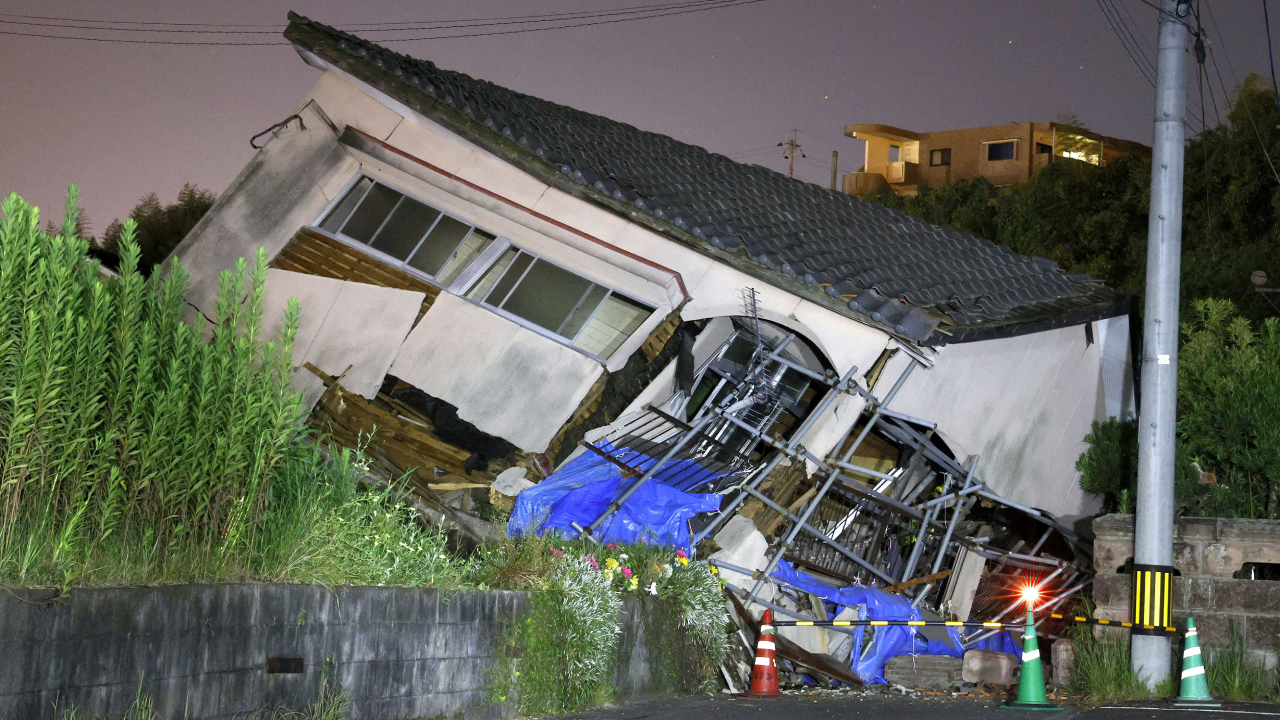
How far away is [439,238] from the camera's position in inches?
586

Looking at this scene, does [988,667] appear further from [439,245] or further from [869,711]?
[439,245]

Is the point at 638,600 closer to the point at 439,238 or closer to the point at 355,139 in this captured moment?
the point at 439,238

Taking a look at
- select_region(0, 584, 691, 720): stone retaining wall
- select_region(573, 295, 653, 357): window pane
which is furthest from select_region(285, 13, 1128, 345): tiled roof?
select_region(0, 584, 691, 720): stone retaining wall

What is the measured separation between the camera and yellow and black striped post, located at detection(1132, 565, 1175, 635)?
10539mm

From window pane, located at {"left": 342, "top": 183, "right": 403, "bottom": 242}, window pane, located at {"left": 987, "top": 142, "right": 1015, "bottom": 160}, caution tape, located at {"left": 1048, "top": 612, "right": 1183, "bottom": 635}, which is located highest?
window pane, located at {"left": 987, "top": 142, "right": 1015, "bottom": 160}

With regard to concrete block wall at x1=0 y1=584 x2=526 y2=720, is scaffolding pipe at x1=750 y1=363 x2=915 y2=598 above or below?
above

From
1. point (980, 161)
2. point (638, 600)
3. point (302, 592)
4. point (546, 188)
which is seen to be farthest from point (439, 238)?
point (980, 161)

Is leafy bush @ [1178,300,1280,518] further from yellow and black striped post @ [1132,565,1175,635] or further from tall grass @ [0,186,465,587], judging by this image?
tall grass @ [0,186,465,587]

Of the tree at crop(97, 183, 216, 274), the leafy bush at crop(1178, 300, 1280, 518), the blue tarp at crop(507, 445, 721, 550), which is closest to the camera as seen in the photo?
the leafy bush at crop(1178, 300, 1280, 518)

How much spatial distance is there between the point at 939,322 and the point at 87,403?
31.8ft

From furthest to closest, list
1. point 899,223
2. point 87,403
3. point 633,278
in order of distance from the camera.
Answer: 1. point 899,223
2. point 633,278
3. point 87,403

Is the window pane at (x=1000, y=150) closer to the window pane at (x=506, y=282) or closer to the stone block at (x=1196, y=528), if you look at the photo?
the window pane at (x=506, y=282)

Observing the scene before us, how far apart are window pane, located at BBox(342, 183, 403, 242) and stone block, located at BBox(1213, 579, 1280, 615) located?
1034 cm

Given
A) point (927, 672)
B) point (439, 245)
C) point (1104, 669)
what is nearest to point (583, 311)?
point (439, 245)
